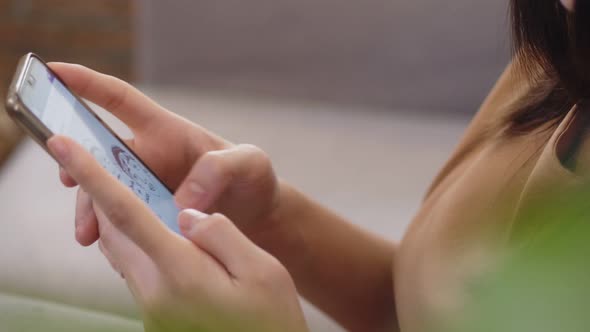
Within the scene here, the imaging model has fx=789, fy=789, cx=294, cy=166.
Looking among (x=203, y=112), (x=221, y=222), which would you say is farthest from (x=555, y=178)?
(x=203, y=112)

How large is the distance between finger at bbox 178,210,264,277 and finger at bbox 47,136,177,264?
0.09 feet

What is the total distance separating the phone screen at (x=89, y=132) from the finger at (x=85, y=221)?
28 mm

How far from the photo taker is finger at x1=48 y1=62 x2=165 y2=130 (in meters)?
0.55

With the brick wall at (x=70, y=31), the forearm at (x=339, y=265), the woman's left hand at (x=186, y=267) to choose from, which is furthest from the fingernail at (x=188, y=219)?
the brick wall at (x=70, y=31)

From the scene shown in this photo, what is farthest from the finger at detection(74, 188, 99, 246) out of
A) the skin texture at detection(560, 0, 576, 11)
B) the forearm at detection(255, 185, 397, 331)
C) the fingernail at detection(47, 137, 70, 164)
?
the skin texture at detection(560, 0, 576, 11)

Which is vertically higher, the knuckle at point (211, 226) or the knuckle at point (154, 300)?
the knuckle at point (211, 226)

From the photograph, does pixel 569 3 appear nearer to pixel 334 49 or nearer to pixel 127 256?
pixel 127 256

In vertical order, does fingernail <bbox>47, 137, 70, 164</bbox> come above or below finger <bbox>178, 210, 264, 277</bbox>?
above

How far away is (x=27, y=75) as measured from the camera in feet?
1.53

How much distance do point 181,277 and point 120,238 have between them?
0.06 m

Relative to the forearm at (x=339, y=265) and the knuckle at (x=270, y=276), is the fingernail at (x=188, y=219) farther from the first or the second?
the forearm at (x=339, y=265)

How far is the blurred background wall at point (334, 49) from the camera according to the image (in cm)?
130

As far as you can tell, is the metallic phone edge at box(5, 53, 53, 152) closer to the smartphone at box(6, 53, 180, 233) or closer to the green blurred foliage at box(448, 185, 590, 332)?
the smartphone at box(6, 53, 180, 233)

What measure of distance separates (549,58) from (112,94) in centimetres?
33
